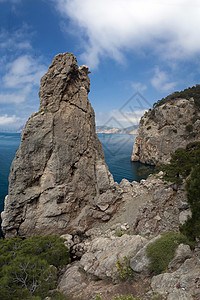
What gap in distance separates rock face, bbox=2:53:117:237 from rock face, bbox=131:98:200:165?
144ft

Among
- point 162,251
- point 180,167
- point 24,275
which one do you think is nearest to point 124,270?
point 162,251

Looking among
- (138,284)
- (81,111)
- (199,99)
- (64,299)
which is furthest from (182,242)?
(199,99)

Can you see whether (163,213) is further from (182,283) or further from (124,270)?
(182,283)

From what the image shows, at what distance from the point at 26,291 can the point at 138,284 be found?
6450 mm

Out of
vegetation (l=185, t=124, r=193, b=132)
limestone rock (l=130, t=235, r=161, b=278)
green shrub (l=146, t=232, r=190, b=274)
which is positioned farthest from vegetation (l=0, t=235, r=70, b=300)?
vegetation (l=185, t=124, r=193, b=132)

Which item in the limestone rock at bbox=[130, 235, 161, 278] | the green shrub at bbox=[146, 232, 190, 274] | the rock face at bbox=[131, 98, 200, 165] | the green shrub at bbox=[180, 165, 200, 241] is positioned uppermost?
the rock face at bbox=[131, 98, 200, 165]

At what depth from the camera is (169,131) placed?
65.1 meters

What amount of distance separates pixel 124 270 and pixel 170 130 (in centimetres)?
6219

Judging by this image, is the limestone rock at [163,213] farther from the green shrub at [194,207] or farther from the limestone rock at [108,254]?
the green shrub at [194,207]

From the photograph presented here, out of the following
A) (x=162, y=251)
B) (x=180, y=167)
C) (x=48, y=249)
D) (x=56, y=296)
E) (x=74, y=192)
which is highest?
(x=180, y=167)

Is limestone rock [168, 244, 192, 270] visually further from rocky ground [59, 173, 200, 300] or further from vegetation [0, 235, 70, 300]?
vegetation [0, 235, 70, 300]

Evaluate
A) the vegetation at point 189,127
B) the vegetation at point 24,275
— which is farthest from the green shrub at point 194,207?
the vegetation at point 189,127

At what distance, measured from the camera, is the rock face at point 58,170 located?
2247 cm

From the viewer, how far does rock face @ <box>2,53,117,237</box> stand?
2247 centimetres
